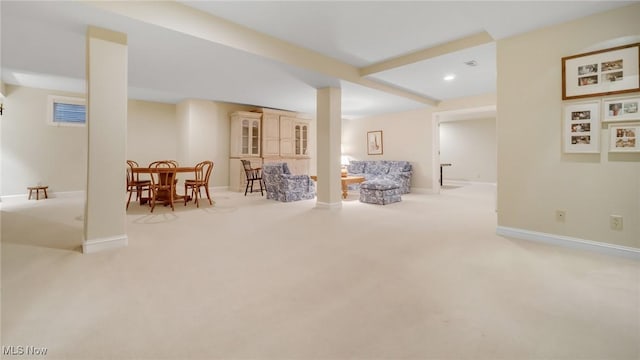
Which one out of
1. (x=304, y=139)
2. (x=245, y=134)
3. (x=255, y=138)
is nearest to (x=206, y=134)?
(x=245, y=134)

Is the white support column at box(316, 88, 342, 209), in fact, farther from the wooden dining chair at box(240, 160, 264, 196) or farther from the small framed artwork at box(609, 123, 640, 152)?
the small framed artwork at box(609, 123, 640, 152)

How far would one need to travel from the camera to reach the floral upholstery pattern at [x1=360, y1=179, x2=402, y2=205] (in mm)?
5551

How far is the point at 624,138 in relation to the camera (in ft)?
8.39

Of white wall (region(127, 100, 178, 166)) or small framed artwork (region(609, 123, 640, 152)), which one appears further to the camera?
white wall (region(127, 100, 178, 166))

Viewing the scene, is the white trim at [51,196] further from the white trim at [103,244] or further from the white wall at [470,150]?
the white wall at [470,150]

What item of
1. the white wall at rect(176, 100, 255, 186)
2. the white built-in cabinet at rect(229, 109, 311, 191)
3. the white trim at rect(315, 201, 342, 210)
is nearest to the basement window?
the white wall at rect(176, 100, 255, 186)

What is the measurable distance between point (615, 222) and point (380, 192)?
3.32 metres

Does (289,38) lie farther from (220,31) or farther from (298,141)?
(298,141)

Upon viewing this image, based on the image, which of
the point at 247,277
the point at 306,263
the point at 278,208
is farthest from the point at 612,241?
the point at 278,208

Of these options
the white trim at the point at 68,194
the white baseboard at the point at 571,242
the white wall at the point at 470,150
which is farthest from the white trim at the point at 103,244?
the white wall at the point at 470,150

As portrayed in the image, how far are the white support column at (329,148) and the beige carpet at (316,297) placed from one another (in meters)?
1.76

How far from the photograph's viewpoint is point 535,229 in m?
3.07

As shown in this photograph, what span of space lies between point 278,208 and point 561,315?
411 centimetres

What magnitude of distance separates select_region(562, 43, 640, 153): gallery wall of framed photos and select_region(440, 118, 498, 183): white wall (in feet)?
26.1
